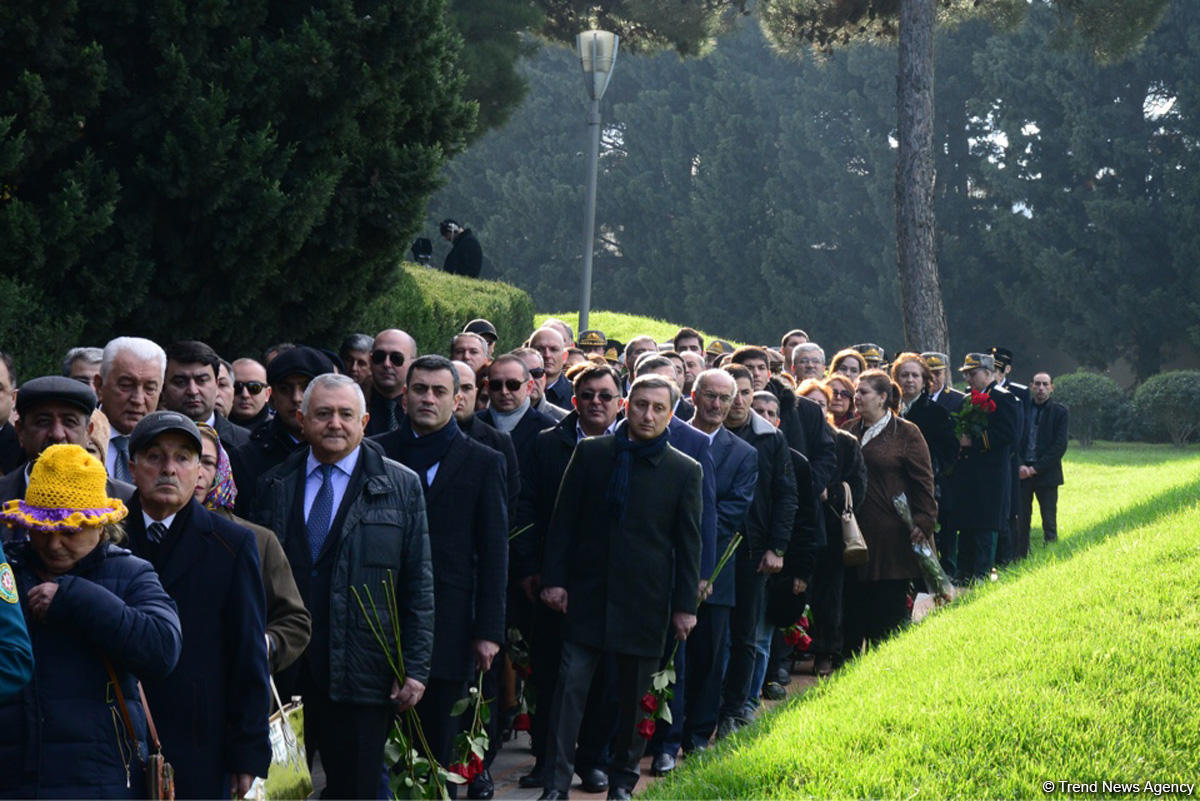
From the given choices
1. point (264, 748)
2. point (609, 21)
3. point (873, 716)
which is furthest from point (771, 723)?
point (609, 21)

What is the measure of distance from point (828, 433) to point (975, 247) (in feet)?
134

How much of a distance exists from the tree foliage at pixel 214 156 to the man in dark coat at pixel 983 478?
593 centimetres

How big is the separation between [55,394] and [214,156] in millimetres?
4565

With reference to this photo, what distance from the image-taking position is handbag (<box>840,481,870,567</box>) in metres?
9.81

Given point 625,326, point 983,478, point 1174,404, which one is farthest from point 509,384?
point 1174,404

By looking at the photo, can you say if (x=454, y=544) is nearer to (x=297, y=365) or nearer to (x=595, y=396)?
(x=297, y=365)

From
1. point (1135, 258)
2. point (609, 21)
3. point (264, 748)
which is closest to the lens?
point (264, 748)

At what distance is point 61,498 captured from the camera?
155 inches

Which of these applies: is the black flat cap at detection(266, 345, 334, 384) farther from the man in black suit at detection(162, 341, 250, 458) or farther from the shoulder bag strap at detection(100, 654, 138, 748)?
the shoulder bag strap at detection(100, 654, 138, 748)

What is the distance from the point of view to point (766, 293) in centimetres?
5356

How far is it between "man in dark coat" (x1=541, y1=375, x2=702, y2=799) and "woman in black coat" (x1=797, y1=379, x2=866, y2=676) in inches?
111

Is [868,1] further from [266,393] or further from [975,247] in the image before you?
[975,247]

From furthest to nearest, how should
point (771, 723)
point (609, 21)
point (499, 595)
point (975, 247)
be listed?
point (975, 247)
point (609, 21)
point (771, 723)
point (499, 595)

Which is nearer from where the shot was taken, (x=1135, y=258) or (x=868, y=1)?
(x=868, y=1)
